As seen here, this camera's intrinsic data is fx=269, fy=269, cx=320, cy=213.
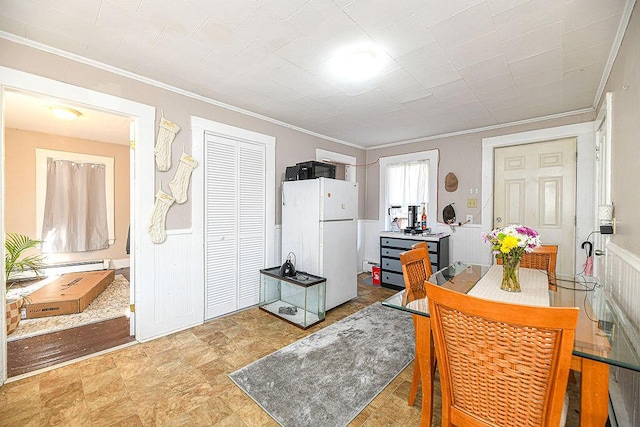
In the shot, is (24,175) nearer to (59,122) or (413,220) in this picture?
(59,122)

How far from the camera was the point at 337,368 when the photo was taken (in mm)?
2129

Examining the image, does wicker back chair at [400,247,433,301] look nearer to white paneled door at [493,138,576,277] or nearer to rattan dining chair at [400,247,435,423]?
rattan dining chair at [400,247,435,423]

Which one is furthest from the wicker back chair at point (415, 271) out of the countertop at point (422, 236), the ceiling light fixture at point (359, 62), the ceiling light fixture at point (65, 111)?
the ceiling light fixture at point (65, 111)

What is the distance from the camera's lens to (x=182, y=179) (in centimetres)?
277

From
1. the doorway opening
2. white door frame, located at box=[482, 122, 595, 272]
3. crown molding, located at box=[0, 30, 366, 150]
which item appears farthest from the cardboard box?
white door frame, located at box=[482, 122, 595, 272]

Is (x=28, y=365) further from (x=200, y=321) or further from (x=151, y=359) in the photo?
(x=200, y=321)

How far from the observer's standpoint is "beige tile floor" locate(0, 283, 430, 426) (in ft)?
5.35

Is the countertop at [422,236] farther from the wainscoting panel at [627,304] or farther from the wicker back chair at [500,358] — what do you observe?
the wicker back chair at [500,358]

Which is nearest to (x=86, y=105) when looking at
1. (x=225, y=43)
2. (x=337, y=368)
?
(x=225, y=43)

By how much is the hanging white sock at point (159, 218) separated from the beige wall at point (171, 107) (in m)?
0.07

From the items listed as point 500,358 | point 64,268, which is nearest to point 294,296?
point 500,358

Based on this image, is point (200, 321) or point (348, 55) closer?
point (348, 55)

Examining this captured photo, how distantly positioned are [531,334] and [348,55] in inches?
81.6

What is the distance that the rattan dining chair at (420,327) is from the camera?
1400 mm
